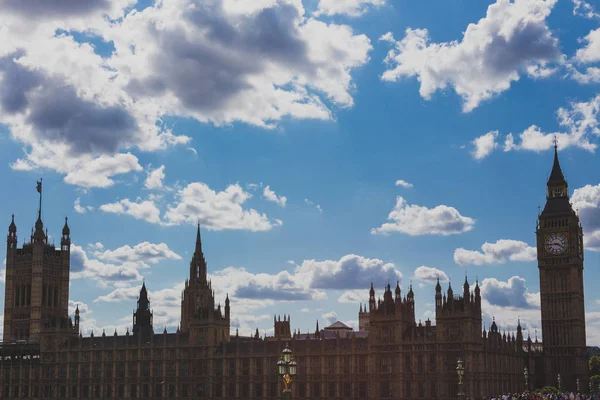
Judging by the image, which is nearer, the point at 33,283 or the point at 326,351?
the point at 326,351

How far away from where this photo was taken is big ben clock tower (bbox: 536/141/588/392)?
151 m

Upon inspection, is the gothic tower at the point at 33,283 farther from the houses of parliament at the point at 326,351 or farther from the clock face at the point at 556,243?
the clock face at the point at 556,243

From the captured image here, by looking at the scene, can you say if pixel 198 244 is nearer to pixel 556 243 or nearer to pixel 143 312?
pixel 143 312

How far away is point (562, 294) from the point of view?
153m

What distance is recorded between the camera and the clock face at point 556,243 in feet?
507

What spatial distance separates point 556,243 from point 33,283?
106903 millimetres

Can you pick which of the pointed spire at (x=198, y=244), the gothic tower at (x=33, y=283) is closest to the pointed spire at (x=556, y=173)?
the pointed spire at (x=198, y=244)

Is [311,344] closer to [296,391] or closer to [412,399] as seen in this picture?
[296,391]

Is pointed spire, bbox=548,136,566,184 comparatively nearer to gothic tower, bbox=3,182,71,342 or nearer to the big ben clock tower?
the big ben clock tower

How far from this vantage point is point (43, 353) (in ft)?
495

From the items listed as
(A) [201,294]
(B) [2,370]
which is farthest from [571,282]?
(B) [2,370]

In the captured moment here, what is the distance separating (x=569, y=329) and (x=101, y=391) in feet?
264

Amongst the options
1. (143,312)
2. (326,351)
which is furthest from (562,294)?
(143,312)

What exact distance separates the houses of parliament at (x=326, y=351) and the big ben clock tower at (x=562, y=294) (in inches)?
7.1
